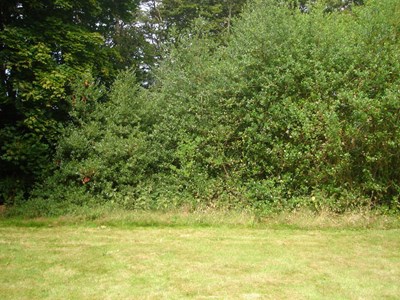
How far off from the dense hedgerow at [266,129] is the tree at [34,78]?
89cm

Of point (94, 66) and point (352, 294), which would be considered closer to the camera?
point (352, 294)

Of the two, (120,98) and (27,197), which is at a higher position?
(120,98)

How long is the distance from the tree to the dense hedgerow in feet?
2.92

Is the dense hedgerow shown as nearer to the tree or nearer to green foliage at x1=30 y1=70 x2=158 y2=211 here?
green foliage at x1=30 y1=70 x2=158 y2=211

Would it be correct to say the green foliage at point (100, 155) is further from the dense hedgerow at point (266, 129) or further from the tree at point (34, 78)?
the tree at point (34, 78)

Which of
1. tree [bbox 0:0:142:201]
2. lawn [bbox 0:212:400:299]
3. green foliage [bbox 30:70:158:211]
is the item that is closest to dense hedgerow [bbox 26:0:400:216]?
green foliage [bbox 30:70:158:211]

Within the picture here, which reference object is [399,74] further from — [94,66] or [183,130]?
[94,66]

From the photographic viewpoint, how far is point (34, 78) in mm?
10367

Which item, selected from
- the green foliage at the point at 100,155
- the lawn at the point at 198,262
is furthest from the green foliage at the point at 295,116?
the lawn at the point at 198,262

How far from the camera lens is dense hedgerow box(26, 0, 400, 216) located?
8.91 meters

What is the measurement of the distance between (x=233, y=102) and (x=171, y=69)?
2984mm

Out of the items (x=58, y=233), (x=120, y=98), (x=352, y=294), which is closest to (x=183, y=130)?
(x=120, y=98)

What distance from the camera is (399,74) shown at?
29.1 ft

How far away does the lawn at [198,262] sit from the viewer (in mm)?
4387
